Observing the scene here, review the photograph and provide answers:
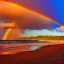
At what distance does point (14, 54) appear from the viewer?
191 centimetres

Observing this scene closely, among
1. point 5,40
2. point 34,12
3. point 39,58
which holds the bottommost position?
point 39,58

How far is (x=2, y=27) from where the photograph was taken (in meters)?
1.89

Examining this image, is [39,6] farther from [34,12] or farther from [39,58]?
[39,58]

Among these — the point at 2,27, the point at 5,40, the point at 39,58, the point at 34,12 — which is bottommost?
the point at 39,58

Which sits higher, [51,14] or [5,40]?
[51,14]

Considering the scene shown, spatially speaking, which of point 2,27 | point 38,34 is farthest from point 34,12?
point 2,27

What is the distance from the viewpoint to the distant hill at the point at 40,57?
1.88 meters

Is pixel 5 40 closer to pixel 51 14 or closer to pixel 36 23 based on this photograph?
pixel 36 23

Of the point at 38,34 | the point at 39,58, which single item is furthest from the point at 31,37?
the point at 39,58

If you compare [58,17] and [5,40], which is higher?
[58,17]

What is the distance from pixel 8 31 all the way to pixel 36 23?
271 millimetres

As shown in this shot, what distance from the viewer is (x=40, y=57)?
1.92 meters

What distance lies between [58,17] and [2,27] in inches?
21.0

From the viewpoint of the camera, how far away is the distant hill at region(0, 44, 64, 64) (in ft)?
6.16
